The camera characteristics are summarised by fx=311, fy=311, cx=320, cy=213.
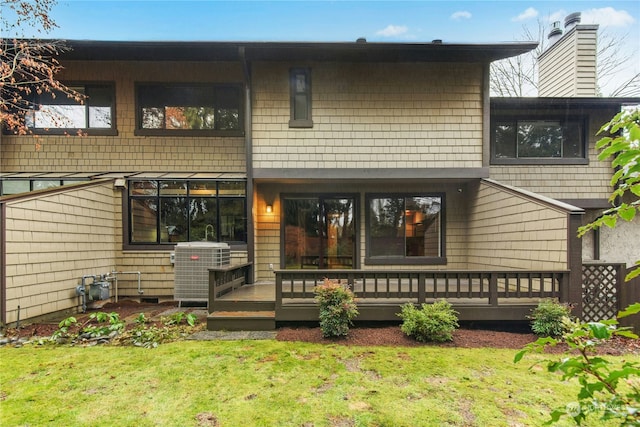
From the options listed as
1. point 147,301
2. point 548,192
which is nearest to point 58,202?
point 147,301

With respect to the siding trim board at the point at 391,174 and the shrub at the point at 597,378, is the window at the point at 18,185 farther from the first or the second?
the shrub at the point at 597,378

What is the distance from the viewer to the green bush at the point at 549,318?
180 inches

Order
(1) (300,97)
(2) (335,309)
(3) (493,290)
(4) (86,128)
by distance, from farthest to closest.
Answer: (4) (86,128)
(1) (300,97)
(3) (493,290)
(2) (335,309)

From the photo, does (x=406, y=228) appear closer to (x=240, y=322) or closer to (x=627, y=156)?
(x=240, y=322)

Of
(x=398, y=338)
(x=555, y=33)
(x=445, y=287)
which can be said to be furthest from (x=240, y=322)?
(x=555, y=33)

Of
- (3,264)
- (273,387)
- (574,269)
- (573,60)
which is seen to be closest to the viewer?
(273,387)

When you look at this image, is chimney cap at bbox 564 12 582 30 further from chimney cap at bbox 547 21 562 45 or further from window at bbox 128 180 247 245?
window at bbox 128 180 247 245

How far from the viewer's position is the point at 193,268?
645 centimetres

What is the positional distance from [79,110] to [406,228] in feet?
28.5

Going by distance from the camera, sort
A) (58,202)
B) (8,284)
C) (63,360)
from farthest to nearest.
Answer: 1. (58,202)
2. (8,284)
3. (63,360)

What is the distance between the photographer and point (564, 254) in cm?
495

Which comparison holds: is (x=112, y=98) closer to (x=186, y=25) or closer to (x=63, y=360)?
(x=63, y=360)

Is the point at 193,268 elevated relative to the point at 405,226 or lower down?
lower down

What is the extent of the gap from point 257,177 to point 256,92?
193 centimetres
